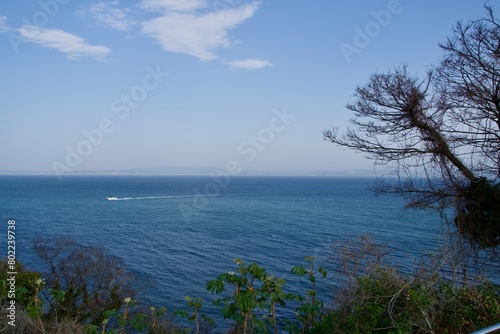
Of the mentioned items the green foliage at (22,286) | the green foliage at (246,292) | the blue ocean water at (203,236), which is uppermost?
the green foliage at (246,292)

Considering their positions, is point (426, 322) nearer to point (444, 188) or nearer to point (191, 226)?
point (444, 188)

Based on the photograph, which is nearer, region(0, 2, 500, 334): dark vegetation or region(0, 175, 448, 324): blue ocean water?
region(0, 2, 500, 334): dark vegetation

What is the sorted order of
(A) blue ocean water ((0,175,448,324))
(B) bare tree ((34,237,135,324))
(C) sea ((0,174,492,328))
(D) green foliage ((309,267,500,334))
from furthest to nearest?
(A) blue ocean water ((0,175,448,324)) → (C) sea ((0,174,492,328)) → (B) bare tree ((34,237,135,324)) → (D) green foliage ((309,267,500,334))

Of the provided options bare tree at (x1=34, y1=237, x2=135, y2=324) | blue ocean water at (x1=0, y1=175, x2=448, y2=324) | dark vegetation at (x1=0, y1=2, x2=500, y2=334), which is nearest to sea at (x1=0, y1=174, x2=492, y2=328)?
blue ocean water at (x1=0, y1=175, x2=448, y2=324)

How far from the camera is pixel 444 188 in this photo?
25.9 feet

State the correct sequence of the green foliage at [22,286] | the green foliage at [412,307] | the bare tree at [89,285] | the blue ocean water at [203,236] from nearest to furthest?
1. the green foliage at [412,307]
2. the green foliage at [22,286]
3. the bare tree at [89,285]
4. the blue ocean water at [203,236]

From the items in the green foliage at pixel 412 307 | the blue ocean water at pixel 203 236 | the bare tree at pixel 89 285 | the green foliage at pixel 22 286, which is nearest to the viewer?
the green foliage at pixel 412 307

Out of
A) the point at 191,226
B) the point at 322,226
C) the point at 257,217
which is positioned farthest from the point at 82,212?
the point at 322,226

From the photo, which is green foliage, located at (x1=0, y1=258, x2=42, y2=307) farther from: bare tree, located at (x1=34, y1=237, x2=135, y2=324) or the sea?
the sea

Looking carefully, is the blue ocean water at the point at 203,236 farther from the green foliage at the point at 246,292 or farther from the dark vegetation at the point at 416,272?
the green foliage at the point at 246,292

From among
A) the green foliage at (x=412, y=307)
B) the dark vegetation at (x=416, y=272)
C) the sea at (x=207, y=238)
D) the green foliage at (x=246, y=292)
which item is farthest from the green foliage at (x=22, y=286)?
the sea at (x=207, y=238)

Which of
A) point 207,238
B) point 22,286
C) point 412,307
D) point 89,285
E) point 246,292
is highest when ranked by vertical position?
point 246,292

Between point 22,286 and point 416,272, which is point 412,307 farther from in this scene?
point 22,286

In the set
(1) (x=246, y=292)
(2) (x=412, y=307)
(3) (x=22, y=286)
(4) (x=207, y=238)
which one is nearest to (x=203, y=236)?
(4) (x=207, y=238)
